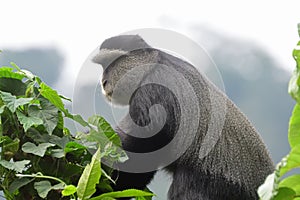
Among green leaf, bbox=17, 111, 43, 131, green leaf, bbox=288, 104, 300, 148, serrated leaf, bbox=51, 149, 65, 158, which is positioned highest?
green leaf, bbox=288, 104, 300, 148

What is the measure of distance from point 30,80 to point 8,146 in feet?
0.76

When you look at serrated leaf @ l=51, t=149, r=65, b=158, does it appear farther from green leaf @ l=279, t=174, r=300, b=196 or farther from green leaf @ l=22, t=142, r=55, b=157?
green leaf @ l=279, t=174, r=300, b=196

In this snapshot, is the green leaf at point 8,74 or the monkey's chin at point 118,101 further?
the monkey's chin at point 118,101

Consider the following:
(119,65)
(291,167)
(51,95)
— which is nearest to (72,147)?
(51,95)

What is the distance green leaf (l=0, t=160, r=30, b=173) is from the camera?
1324 mm

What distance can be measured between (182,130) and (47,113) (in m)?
0.72

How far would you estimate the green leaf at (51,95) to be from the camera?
1460 mm

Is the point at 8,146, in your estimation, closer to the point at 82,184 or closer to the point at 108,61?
the point at 82,184

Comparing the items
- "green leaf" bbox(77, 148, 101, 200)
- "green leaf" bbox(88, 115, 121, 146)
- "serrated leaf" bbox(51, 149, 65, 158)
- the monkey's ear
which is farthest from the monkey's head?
"green leaf" bbox(77, 148, 101, 200)

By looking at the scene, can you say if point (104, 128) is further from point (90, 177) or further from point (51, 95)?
point (90, 177)

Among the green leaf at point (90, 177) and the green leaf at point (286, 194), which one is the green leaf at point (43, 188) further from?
the green leaf at point (286, 194)

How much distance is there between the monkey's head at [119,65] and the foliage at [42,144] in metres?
0.71

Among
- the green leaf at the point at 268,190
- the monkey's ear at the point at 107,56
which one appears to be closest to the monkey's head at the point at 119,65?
the monkey's ear at the point at 107,56

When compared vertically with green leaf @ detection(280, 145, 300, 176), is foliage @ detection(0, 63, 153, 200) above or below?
→ below
